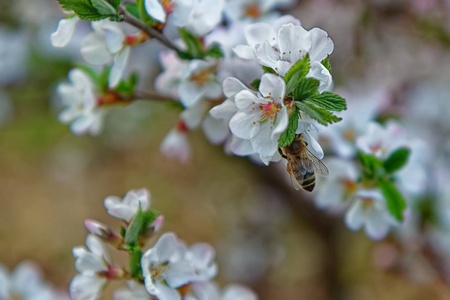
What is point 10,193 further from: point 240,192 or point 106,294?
point 240,192

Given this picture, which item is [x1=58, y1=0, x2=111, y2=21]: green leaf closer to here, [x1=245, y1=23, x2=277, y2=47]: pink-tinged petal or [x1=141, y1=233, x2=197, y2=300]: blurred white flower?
[x1=245, y1=23, x2=277, y2=47]: pink-tinged petal

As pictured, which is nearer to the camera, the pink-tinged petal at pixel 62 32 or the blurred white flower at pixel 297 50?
the blurred white flower at pixel 297 50

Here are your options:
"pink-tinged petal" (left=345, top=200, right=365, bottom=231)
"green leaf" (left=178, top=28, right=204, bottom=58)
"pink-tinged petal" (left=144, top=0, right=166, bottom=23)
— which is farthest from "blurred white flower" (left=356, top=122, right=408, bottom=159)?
"pink-tinged petal" (left=144, top=0, right=166, bottom=23)

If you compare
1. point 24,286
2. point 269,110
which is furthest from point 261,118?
point 24,286

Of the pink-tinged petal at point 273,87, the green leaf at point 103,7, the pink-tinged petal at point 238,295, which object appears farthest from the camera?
the pink-tinged petal at point 238,295

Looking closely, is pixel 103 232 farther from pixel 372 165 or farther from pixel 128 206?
pixel 372 165

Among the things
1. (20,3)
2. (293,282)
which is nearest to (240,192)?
(293,282)

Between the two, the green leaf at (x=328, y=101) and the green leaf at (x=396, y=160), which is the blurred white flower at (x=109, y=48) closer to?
the green leaf at (x=328, y=101)

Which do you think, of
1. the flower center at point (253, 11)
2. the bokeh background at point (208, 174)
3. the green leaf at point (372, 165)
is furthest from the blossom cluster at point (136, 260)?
the bokeh background at point (208, 174)
